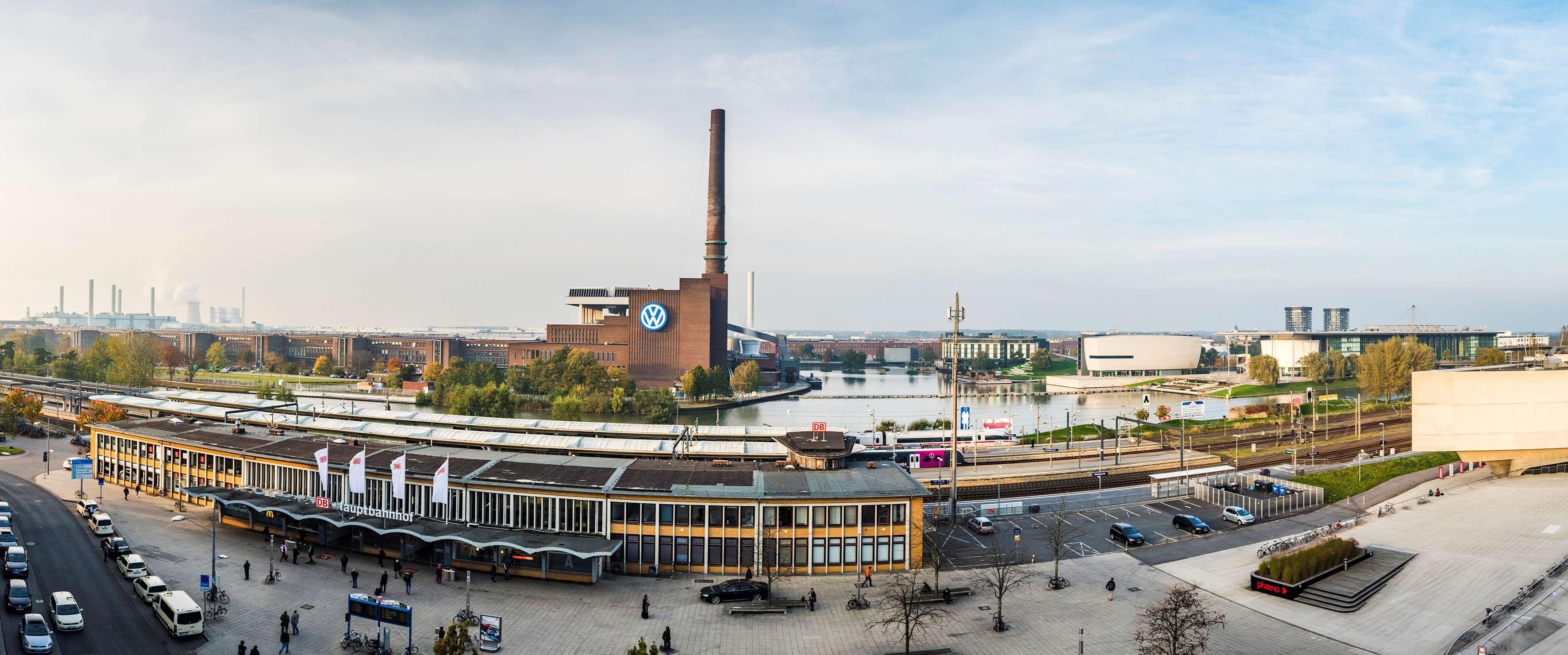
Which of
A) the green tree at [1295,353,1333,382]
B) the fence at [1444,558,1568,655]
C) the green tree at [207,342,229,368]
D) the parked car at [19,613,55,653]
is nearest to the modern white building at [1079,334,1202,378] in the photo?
the green tree at [1295,353,1333,382]

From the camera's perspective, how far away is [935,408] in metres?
118

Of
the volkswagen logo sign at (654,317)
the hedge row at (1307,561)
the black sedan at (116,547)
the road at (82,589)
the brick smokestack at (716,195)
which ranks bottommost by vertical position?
the road at (82,589)

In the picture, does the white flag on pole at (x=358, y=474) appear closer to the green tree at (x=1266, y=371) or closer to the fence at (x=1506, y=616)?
the fence at (x=1506, y=616)

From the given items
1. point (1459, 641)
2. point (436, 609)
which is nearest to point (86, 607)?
point (436, 609)

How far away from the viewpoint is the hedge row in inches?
1073

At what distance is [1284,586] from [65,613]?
1383 inches

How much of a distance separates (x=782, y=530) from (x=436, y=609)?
10991mm

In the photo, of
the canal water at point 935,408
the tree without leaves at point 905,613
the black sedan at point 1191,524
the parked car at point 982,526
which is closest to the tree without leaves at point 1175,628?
the tree without leaves at point 905,613

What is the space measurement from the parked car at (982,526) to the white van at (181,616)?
→ 26.4 m

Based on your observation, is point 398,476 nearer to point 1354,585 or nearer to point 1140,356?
point 1354,585

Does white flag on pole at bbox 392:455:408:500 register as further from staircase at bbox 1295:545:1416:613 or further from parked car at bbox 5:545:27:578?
staircase at bbox 1295:545:1416:613

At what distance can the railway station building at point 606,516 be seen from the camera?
29.1 m

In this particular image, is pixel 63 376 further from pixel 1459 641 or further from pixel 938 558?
pixel 1459 641

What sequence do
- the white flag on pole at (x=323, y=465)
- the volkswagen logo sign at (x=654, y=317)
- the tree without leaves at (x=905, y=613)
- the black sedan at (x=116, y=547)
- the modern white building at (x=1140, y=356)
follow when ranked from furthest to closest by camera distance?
the modern white building at (x=1140, y=356)
the volkswagen logo sign at (x=654, y=317)
the white flag on pole at (x=323, y=465)
the black sedan at (x=116, y=547)
the tree without leaves at (x=905, y=613)
